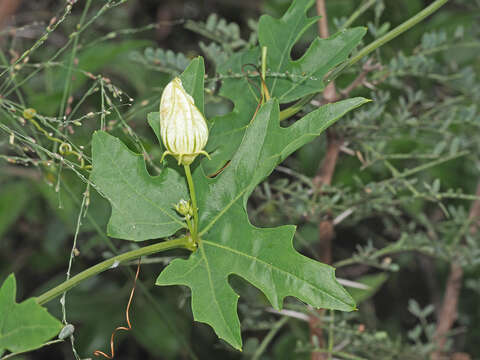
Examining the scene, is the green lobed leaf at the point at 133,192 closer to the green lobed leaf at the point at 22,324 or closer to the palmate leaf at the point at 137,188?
the palmate leaf at the point at 137,188

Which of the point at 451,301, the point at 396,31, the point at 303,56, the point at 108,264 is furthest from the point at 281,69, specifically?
the point at 451,301

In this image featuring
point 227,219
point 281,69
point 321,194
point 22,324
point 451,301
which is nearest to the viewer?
point 22,324

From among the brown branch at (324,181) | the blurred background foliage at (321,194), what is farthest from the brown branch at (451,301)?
the brown branch at (324,181)

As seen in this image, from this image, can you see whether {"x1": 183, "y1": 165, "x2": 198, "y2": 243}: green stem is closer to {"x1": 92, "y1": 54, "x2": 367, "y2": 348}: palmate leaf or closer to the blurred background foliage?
{"x1": 92, "y1": 54, "x2": 367, "y2": 348}: palmate leaf

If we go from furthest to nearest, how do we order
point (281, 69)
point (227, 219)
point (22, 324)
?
1. point (281, 69)
2. point (227, 219)
3. point (22, 324)

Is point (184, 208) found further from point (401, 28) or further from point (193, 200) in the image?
point (401, 28)

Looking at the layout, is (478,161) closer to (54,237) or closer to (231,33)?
(231,33)
